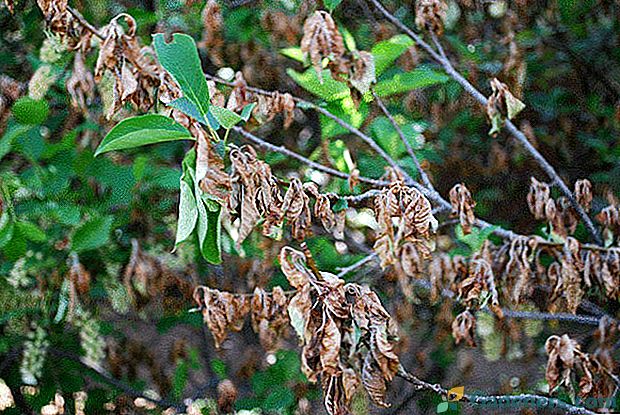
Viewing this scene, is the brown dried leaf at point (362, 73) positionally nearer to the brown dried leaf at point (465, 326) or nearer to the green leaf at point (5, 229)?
the brown dried leaf at point (465, 326)

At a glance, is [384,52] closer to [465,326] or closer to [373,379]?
[465,326]

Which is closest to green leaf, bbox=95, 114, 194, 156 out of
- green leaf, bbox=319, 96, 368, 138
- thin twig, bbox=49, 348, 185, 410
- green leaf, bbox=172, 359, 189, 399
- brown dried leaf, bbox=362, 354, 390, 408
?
brown dried leaf, bbox=362, 354, 390, 408

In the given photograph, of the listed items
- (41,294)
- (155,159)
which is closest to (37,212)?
(41,294)

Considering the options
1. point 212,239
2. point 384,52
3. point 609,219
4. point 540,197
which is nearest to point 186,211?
point 212,239

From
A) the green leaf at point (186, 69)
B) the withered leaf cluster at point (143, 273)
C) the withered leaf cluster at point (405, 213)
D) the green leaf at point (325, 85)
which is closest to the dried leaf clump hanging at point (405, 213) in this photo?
the withered leaf cluster at point (405, 213)

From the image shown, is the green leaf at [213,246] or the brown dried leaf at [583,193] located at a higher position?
the green leaf at [213,246]

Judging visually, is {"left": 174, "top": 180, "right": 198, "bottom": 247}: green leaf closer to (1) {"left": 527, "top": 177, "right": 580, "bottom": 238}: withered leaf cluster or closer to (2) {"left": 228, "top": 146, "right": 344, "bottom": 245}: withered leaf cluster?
(2) {"left": 228, "top": 146, "right": 344, "bottom": 245}: withered leaf cluster
